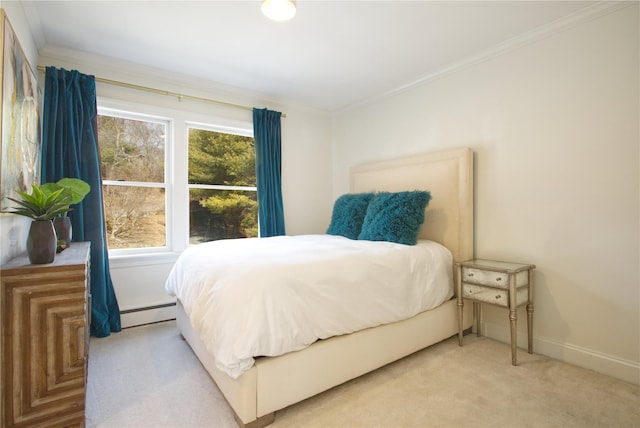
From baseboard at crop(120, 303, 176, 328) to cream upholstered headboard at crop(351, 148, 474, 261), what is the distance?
8.62 ft

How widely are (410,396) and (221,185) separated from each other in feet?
9.28

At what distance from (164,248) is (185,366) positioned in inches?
57.3

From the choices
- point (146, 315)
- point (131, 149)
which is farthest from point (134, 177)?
point (146, 315)

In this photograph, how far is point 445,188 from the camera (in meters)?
2.87

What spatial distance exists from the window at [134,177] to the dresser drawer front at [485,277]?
115 inches

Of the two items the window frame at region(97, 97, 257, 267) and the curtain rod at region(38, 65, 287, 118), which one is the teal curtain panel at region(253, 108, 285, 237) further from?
the window frame at region(97, 97, 257, 267)

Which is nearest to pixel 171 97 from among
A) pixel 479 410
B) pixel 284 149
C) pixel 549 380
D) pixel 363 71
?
pixel 284 149

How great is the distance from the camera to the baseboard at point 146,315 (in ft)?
9.54

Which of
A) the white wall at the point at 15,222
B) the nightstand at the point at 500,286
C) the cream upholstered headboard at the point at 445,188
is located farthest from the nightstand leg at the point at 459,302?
the white wall at the point at 15,222

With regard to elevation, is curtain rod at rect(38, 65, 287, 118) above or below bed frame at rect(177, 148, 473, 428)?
above

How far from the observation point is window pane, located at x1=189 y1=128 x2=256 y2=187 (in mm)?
3438

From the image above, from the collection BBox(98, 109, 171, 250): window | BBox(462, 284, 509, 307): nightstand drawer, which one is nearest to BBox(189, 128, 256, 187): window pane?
BBox(98, 109, 171, 250): window

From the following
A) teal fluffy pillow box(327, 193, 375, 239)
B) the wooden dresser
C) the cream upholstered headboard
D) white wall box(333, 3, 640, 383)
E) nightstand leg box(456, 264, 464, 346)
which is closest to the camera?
the wooden dresser

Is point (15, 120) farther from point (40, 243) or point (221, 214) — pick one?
point (221, 214)
